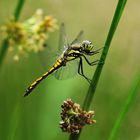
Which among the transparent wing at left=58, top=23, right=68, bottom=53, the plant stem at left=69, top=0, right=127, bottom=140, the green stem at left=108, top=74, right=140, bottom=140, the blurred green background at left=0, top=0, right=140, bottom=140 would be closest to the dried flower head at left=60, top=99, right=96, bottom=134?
the plant stem at left=69, top=0, right=127, bottom=140

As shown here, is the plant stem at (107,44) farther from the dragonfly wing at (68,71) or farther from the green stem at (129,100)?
the dragonfly wing at (68,71)

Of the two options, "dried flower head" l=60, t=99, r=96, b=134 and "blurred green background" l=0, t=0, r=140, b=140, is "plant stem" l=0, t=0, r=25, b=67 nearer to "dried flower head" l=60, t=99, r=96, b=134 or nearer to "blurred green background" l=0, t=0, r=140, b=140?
"blurred green background" l=0, t=0, r=140, b=140

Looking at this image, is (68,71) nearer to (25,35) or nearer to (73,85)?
(25,35)

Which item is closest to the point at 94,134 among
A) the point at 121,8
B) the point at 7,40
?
the point at 7,40

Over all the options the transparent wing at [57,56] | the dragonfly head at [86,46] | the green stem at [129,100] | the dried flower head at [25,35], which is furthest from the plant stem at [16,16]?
the green stem at [129,100]

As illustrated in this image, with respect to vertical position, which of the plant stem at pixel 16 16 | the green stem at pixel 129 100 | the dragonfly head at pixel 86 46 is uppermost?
the plant stem at pixel 16 16

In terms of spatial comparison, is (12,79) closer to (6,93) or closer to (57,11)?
(6,93)
